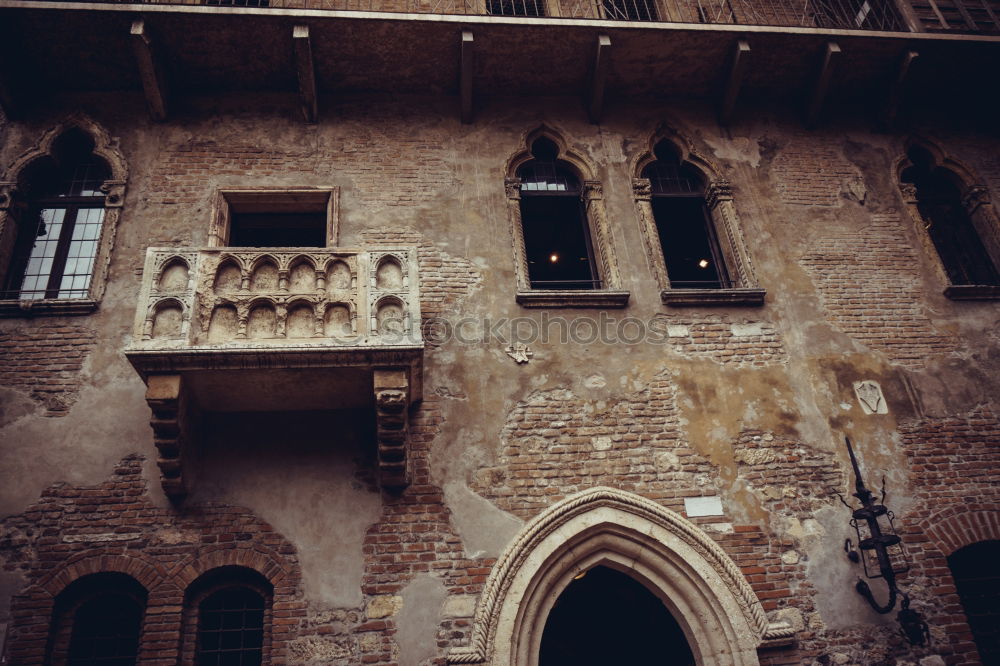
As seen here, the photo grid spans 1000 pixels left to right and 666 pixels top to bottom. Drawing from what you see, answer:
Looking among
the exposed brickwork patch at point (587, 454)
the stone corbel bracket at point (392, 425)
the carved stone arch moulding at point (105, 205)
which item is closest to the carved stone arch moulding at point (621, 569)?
the exposed brickwork patch at point (587, 454)

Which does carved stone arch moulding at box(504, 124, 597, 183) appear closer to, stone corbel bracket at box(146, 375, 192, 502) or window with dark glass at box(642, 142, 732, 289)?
window with dark glass at box(642, 142, 732, 289)

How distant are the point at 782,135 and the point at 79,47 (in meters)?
8.27

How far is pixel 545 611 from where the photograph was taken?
18.0ft

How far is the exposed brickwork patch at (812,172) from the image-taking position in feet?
25.2

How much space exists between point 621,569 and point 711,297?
2.93 m

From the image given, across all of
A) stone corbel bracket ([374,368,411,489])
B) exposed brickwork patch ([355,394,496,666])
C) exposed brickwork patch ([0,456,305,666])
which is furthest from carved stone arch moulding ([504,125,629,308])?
exposed brickwork patch ([0,456,305,666])

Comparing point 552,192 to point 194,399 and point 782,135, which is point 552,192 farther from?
point 194,399

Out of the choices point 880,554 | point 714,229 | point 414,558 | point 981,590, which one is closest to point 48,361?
point 414,558

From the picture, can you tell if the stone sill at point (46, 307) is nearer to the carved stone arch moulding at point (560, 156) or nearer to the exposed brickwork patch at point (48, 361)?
the exposed brickwork patch at point (48, 361)

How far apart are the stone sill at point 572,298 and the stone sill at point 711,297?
0.48 m

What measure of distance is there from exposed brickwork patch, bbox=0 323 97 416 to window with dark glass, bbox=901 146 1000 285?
371 inches

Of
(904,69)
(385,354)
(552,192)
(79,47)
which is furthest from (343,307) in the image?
(904,69)

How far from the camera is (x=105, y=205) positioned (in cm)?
679

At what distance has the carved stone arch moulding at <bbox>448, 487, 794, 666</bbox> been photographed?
17.3 feet
